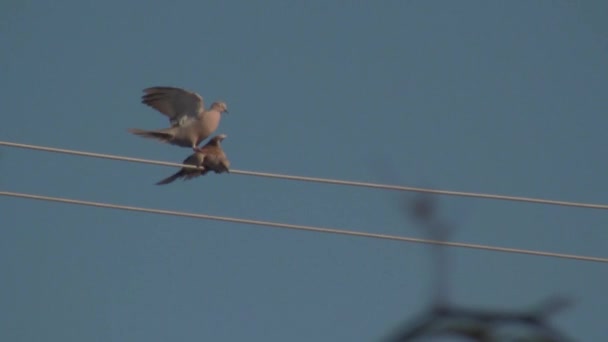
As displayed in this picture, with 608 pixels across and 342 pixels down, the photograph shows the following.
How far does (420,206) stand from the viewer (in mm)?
1292

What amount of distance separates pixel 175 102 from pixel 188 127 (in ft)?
0.91

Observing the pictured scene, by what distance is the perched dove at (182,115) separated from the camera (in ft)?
27.1

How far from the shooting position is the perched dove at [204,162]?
7.97 m

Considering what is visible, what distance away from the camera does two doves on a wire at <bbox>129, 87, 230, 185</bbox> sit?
26.5 ft

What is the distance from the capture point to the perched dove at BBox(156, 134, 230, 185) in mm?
7969

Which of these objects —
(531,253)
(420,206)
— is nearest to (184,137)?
(531,253)

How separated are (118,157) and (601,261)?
3.49 metres

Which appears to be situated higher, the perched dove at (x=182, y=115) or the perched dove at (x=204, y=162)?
the perched dove at (x=182, y=115)

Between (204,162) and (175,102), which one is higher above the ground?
(175,102)

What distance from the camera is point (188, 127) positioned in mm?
8320

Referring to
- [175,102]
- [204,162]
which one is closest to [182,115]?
[175,102]

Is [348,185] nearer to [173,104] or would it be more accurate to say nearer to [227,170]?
[227,170]

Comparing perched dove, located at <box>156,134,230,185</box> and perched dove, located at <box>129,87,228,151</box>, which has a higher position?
perched dove, located at <box>129,87,228,151</box>

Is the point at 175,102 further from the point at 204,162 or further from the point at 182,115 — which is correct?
the point at 204,162
